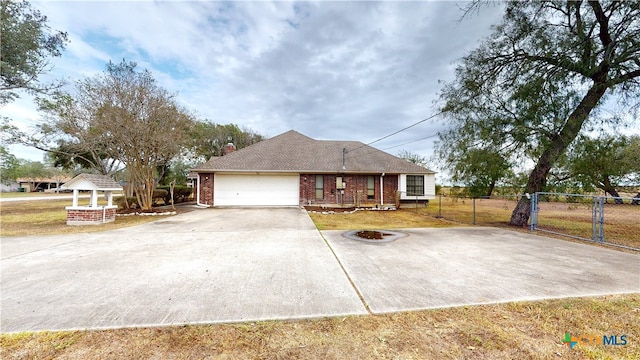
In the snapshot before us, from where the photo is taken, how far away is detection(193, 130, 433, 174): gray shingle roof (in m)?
15.2

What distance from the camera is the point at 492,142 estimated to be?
337 inches

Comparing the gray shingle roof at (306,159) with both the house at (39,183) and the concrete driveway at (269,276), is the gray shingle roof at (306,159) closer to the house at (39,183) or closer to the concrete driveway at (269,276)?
the concrete driveway at (269,276)

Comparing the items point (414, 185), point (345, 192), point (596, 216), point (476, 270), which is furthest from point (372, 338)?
point (414, 185)

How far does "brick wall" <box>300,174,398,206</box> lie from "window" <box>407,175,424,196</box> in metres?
1.40

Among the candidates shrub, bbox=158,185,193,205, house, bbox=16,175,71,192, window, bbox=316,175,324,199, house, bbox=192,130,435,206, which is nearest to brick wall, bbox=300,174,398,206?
house, bbox=192,130,435,206

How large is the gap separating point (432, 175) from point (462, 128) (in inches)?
323

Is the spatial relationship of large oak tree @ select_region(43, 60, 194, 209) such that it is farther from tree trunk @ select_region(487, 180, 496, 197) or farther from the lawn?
tree trunk @ select_region(487, 180, 496, 197)

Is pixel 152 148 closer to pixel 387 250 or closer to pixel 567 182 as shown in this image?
pixel 387 250

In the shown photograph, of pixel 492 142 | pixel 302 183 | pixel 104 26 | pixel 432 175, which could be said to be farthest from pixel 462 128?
pixel 104 26

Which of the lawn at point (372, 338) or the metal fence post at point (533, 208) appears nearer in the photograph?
the lawn at point (372, 338)

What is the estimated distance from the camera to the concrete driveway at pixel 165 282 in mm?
2709

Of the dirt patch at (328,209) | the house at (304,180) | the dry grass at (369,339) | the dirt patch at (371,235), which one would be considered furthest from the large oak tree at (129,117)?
the dry grass at (369,339)

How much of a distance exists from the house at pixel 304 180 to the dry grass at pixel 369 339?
1263 cm

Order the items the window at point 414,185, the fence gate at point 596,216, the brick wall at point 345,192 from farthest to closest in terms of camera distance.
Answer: the window at point 414,185, the brick wall at point 345,192, the fence gate at point 596,216
